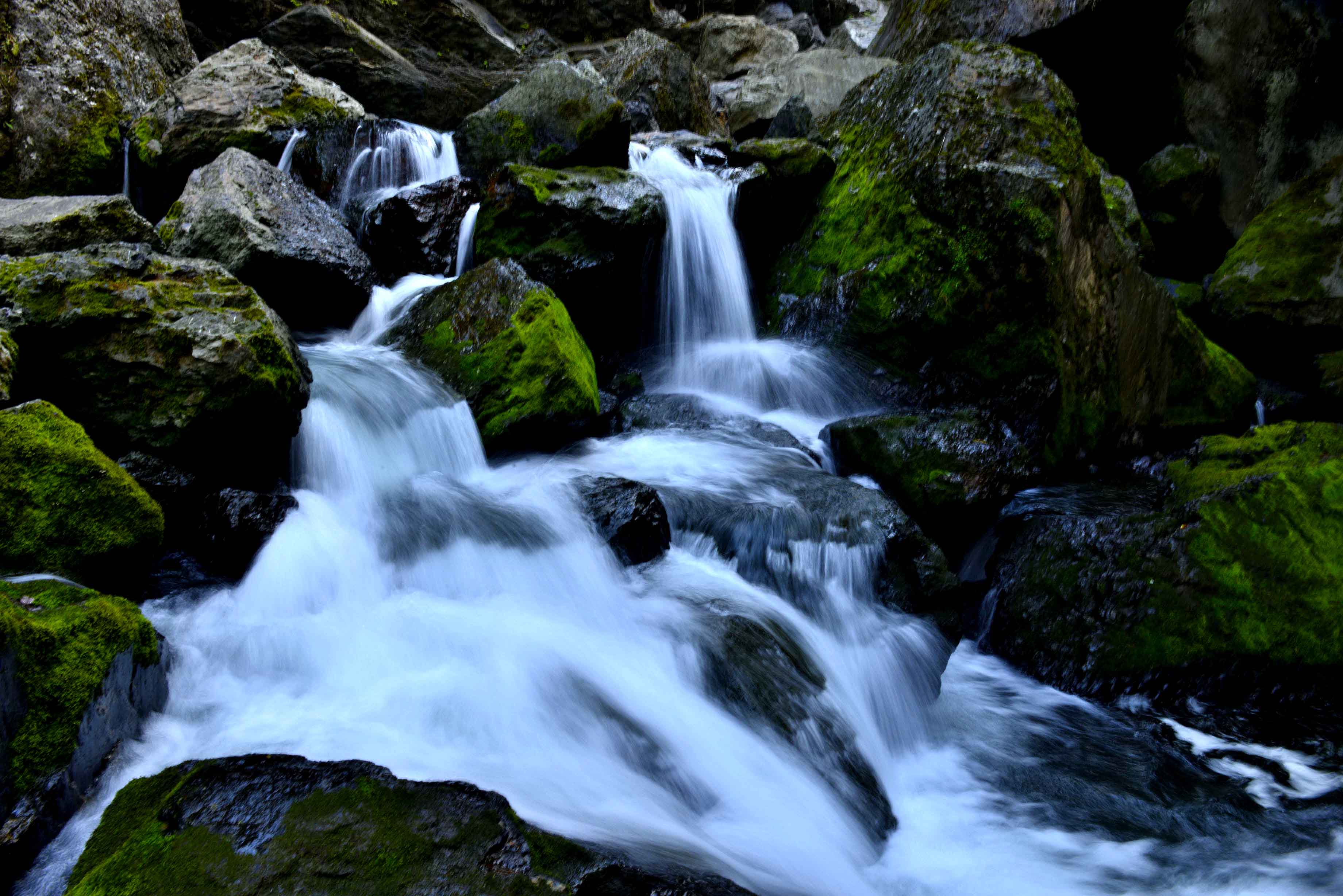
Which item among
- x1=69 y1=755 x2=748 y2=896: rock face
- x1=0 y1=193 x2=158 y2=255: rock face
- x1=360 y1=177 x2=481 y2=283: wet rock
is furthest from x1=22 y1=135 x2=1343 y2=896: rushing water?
x1=360 y1=177 x2=481 y2=283: wet rock

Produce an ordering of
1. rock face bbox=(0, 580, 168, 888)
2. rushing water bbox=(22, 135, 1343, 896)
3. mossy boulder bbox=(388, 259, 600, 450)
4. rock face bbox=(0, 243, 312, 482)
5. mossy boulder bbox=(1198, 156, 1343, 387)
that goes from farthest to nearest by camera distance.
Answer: mossy boulder bbox=(1198, 156, 1343, 387), mossy boulder bbox=(388, 259, 600, 450), rock face bbox=(0, 243, 312, 482), rushing water bbox=(22, 135, 1343, 896), rock face bbox=(0, 580, 168, 888)

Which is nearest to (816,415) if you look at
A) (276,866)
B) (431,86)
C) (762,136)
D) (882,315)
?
(882,315)

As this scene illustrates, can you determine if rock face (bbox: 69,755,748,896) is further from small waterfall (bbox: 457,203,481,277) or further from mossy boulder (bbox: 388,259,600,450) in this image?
small waterfall (bbox: 457,203,481,277)

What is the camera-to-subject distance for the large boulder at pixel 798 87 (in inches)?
540

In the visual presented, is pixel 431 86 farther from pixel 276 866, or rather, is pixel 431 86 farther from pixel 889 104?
pixel 276 866

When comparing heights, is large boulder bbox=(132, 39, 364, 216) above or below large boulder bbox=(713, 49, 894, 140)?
below

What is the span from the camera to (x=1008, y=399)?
6.50 m

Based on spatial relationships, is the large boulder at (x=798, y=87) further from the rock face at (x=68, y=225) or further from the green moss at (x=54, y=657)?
the green moss at (x=54, y=657)

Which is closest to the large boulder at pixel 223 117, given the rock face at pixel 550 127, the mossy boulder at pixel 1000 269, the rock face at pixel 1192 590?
the rock face at pixel 550 127

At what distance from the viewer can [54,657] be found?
2354 mm

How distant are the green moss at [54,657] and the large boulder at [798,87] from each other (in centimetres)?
1275

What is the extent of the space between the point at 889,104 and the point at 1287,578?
17.6ft

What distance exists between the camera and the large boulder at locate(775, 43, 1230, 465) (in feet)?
21.0

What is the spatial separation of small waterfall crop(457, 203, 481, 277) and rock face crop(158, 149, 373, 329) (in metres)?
0.84
